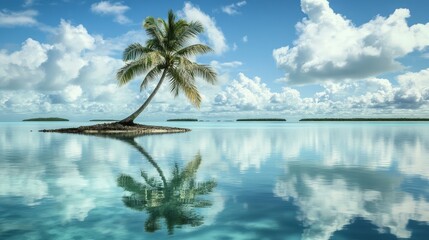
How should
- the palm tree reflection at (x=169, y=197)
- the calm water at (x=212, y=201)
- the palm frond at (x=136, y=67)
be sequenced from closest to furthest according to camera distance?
the calm water at (x=212, y=201) → the palm tree reflection at (x=169, y=197) → the palm frond at (x=136, y=67)

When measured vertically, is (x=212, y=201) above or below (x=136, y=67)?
below

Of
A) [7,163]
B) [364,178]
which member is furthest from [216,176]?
[7,163]

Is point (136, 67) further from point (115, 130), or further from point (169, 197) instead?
point (169, 197)

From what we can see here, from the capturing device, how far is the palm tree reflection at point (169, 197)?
20.8 feet

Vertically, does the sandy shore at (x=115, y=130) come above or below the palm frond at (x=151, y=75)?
below

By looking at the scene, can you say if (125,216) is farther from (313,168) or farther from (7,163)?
(7,163)

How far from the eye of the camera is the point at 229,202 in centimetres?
769

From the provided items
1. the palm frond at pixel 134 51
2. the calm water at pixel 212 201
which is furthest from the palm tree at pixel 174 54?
the calm water at pixel 212 201

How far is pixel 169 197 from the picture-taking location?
26.6 ft

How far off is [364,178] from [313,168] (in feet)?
7.48

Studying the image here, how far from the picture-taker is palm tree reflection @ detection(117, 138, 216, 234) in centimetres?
634

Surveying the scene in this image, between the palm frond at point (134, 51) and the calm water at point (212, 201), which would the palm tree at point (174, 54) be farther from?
the calm water at point (212, 201)

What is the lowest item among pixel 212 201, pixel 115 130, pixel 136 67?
pixel 212 201

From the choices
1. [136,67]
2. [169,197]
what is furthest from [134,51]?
[169,197]
